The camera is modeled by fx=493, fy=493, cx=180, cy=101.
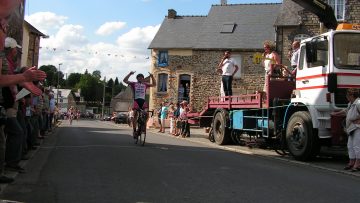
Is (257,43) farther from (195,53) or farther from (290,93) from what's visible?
(290,93)

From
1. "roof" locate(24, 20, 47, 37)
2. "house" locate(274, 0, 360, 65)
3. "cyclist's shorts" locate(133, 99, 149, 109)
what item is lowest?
"cyclist's shorts" locate(133, 99, 149, 109)

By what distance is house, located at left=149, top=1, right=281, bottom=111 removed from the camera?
39.9 metres

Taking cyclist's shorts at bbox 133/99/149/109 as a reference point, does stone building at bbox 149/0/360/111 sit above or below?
above

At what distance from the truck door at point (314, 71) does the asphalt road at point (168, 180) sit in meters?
1.69

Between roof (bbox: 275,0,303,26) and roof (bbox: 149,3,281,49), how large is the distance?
278cm

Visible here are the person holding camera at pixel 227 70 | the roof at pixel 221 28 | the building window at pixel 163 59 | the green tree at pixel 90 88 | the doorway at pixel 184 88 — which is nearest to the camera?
the person holding camera at pixel 227 70

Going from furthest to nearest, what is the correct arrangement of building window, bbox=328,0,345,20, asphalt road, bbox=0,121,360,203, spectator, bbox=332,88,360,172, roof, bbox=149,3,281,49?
1. roof, bbox=149,3,281,49
2. building window, bbox=328,0,345,20
3. spectator, bbox=332,88,360,172
4. asphalt road, bbox=0,121,360,203

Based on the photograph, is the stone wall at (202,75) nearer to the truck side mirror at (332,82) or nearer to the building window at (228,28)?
the building window at (228,28)

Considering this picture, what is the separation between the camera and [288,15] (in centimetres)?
3647

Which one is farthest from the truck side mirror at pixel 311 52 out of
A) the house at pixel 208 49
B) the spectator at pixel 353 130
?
the house at pixel 208 49

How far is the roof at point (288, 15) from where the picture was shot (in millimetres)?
35750

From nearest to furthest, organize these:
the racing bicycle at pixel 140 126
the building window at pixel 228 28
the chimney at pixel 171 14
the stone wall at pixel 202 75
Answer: the racing bicycle at pixel 140 126
the stone wall at pixel 202 75
the building window at pixel 228 28
the chimney at pixel 171 14

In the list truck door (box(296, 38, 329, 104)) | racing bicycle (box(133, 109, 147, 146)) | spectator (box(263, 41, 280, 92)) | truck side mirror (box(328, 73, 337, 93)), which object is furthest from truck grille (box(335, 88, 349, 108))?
racing bicycle (box(133, 109, 147, 146))

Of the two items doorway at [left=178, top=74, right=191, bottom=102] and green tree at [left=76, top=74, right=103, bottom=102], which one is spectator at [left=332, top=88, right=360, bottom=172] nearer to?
→ doorway at [left=178, top=74, right=191, bottom=102]
